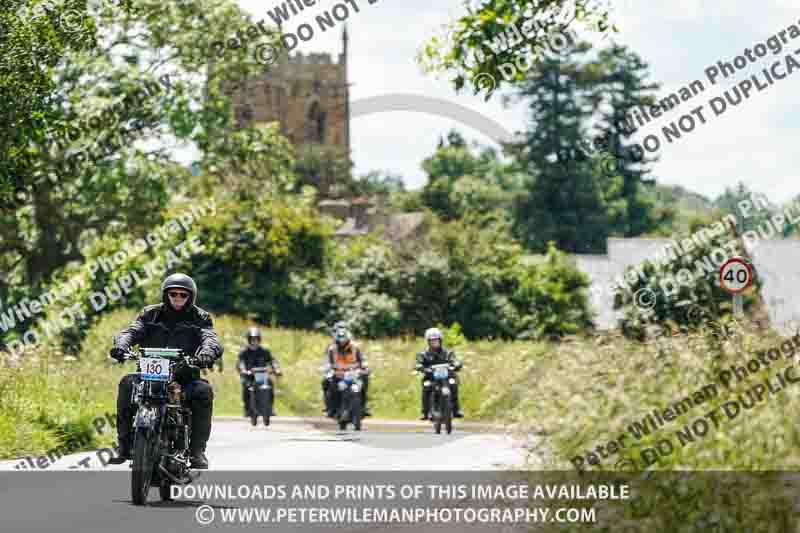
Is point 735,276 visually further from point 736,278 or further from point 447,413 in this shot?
point 447,413

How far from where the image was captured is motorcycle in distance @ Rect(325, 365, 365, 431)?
76.3 feet

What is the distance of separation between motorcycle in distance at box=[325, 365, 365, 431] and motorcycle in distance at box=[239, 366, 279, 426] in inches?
56.7

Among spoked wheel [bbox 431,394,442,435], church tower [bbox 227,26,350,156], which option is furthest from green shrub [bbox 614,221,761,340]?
church tower [bbox 227,26,350,156]

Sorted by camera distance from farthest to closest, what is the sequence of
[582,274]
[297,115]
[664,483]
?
[297,115]
[582,274]
[664,483]

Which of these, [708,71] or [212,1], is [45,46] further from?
[212,1]

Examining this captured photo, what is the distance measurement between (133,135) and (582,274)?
92.7 ft

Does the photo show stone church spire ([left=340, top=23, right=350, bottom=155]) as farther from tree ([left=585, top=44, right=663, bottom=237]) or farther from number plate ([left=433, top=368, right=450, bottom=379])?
number plate ([left=433, top=368, right=450, bottom=379])

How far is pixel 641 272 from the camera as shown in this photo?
1754 inches

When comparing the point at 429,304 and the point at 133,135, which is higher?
the point at 133,135

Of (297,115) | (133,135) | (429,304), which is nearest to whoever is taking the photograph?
(133,135)

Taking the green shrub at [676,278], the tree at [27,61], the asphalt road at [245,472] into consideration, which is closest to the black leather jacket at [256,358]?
the asphalt road at [245,472]

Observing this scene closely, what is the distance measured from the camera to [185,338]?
11945mm

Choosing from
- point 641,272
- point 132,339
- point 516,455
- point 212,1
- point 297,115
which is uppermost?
point 297,115

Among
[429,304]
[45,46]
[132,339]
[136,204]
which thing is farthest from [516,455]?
[429,304]
